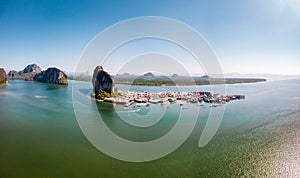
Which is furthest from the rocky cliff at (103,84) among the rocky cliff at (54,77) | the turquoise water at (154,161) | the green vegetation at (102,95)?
the rocky cliff at (54,77)

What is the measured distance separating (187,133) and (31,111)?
1050 centimetres

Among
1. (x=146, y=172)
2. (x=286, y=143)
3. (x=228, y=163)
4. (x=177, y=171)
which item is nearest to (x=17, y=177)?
(x=146, y=172)

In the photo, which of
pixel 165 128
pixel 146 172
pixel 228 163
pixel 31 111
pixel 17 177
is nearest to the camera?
pixel 17 177

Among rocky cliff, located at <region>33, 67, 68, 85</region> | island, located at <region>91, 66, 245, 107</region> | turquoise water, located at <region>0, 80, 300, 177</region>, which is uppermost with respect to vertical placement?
rocky cliff, located at <region>33, 67, 68, 85</region>

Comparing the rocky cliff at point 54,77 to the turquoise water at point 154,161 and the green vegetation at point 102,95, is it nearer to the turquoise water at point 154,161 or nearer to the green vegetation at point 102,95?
the green vegetation at point 102,95

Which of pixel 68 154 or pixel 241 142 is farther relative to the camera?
pixel 241 142

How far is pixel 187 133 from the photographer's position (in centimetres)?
834

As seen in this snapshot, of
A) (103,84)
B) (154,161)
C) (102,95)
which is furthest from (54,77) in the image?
(154,161)

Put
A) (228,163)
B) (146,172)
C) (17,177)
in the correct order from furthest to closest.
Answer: (228,163), (146,172), (17,177)

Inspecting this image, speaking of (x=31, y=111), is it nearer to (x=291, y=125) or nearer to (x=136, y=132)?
(x=136, y=132)

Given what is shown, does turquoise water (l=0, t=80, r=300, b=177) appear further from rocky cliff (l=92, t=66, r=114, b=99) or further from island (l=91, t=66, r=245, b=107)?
rocky cliff (l=92, t=66, r=114, b=99)

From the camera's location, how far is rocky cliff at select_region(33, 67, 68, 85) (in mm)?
39281

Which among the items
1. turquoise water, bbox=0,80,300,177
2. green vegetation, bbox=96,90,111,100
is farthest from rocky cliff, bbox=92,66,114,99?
turquoise water, bbox=0,80,300,177

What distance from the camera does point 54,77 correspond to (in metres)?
40.9
